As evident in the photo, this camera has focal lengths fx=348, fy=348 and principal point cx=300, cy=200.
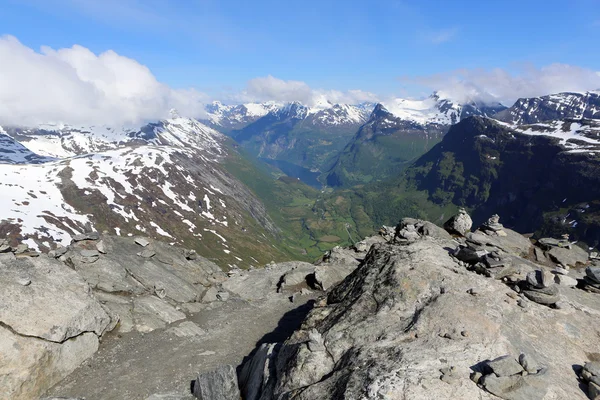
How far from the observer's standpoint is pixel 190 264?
4578 centimetres

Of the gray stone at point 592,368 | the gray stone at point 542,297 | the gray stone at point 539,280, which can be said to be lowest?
the gray stone at point 592,368

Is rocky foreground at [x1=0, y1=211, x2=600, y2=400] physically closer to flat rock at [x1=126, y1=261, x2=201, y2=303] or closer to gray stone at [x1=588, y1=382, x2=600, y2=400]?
gray stone at [x1=588, y1=382, x2=600, y2=400]

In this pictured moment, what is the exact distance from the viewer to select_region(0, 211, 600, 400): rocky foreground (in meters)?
14.7

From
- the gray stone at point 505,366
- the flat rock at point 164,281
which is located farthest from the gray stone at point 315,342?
the flat rock at point 164,281

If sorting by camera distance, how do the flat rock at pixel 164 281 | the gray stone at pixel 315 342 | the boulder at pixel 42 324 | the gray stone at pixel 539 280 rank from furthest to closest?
1. the flat rock at pixel 164 281
2. the gray stone at pixel 539 280
3. the boulder at pixel 42 324
4. the gray stone at pixel 315 342

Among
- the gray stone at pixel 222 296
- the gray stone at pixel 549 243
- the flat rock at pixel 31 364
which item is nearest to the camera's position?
the flat rock at pixel 31 364

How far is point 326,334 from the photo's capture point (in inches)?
760

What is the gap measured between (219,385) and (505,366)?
596 inches

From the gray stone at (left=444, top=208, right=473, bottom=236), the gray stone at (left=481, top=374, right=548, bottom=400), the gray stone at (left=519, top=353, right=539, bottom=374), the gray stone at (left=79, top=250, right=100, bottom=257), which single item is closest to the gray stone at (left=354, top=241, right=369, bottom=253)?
the gray stone at (left=444, top=208, right=473, bottom=236)

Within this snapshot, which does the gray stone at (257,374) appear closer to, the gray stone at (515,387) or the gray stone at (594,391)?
the gray stone at (515,387)

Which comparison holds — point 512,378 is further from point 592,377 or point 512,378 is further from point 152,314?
point 152,314

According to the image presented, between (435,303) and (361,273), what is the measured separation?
7.23m

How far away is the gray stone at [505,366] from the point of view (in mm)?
13719

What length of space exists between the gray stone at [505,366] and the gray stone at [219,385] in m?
13.7
